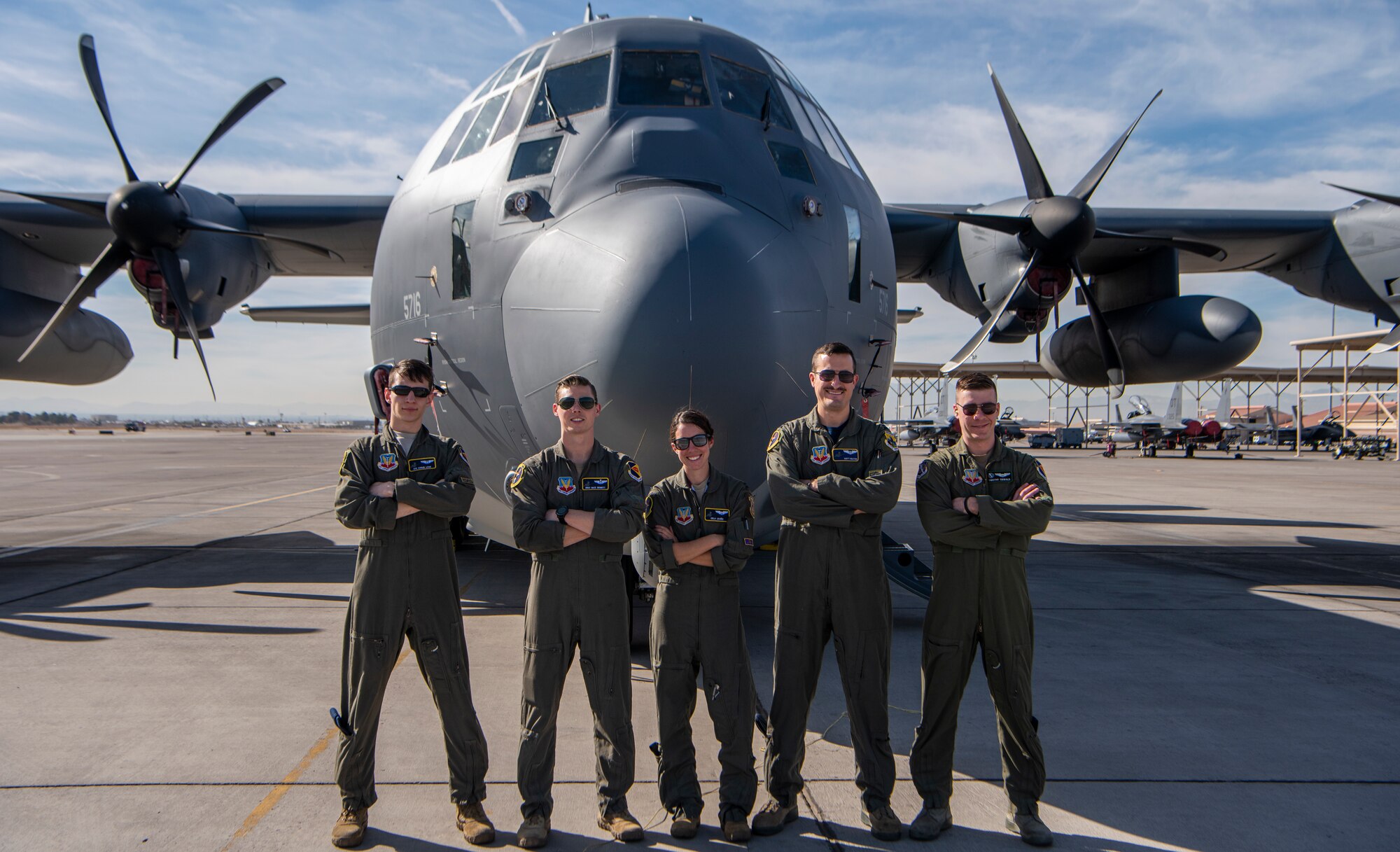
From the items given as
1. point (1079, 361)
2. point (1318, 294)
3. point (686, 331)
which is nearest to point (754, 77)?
point (686, 331)

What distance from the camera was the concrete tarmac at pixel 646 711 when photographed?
137 inches

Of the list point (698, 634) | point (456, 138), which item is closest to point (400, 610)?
point (698, 634)

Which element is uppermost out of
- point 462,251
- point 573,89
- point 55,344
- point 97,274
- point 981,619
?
point 573,89

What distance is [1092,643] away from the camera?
21.0 feet

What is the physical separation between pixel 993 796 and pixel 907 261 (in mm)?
8450

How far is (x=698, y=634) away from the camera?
3553 millimetres

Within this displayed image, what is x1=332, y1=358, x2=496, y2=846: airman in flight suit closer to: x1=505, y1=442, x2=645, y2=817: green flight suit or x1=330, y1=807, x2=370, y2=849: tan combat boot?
x1=330, y1=807, x2=370, y2=849: tan combat boot

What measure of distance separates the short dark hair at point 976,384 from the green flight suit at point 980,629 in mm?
388

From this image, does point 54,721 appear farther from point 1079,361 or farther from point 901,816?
point 1079,361

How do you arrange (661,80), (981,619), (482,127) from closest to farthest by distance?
(981,619), (661,80), (482,127)

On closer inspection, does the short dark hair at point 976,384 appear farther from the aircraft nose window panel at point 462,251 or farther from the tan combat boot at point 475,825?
the aircraft nose window panel at point 462,251

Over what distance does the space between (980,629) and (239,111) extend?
9681 mm

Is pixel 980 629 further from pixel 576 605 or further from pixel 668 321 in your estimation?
pixel 668 321

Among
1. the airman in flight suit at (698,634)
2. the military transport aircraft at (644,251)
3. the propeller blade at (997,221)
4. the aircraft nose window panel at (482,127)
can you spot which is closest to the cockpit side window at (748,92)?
the military transport aircraft at (644,251)
